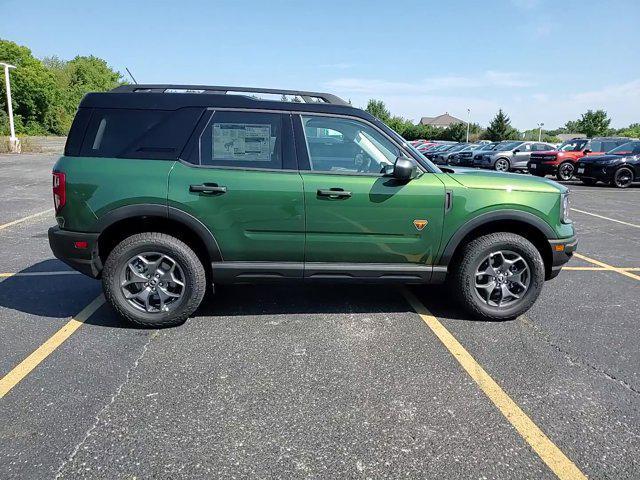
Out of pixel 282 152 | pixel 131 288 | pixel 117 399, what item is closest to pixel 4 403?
pixel 117 399

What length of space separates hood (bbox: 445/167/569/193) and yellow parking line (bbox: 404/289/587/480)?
126cm

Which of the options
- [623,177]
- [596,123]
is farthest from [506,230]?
[596,123]

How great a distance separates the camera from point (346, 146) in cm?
400

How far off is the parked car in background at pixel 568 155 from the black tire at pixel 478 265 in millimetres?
16673

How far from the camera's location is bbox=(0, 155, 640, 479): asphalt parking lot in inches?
93.7

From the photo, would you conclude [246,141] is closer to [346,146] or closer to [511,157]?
[346,146]

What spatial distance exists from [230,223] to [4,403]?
1891 mm

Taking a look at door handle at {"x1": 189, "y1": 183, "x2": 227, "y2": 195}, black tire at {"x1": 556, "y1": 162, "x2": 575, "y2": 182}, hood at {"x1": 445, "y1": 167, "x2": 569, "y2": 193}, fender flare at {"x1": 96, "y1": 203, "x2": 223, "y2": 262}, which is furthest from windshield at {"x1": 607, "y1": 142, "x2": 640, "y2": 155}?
A: fender flare at {"x1": 96, "y1": 203, "x2": 223, "y2": 262}

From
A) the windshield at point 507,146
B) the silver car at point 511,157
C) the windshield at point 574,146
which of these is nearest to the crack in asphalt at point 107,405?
the windshield at point 574,146

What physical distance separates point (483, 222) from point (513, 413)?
67.6 inches

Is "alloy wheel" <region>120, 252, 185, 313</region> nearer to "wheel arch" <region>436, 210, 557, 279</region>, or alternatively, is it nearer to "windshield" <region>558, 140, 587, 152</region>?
"wheel arch" <region>436, 210, 557, 279</region>

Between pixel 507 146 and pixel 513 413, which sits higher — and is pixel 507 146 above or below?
above

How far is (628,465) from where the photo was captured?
7.77 ft

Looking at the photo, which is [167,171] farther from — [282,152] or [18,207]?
[18,207]
